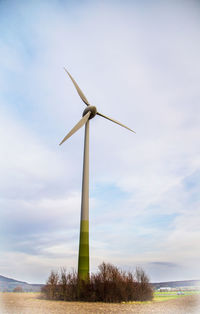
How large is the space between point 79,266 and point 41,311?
11064mm

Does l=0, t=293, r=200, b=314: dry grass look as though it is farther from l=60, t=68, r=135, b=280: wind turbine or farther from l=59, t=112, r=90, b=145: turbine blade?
l=59, t=112, r=90, b=145: turbine blade

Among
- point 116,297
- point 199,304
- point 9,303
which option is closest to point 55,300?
point 9,303

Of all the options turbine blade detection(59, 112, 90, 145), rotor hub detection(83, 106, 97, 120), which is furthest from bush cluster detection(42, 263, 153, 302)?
Result: rotor hub detection(83, 106, 97, 120)

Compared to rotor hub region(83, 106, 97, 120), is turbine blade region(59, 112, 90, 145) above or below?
below

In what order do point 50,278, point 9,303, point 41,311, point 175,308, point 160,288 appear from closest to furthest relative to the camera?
1. point 41,311
2. point 175,308
3. point 9,303
4. point 50,278
5. point 160,288

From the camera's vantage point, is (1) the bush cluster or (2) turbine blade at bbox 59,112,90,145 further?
(2) turbine blade at bbox 59,112,90,145

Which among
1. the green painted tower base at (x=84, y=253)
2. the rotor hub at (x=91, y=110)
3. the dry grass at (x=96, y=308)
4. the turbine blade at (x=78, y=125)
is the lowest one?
the dry grass at (x=96, y=308)

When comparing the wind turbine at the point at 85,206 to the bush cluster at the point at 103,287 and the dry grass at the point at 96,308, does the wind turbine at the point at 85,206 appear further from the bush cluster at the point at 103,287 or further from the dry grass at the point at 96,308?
the dry grass at the point at 96,308

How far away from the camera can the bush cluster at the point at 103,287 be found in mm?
23109

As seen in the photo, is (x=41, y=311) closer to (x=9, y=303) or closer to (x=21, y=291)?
(x=9, y=303)

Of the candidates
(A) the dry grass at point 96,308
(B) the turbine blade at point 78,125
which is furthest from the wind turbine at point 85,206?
(A) the dry grass at point 96,308

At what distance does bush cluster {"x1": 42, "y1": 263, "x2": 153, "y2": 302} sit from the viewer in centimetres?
2311

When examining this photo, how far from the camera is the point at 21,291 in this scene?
31250mm

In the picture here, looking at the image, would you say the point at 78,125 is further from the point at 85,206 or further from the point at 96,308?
the point at 96,308
